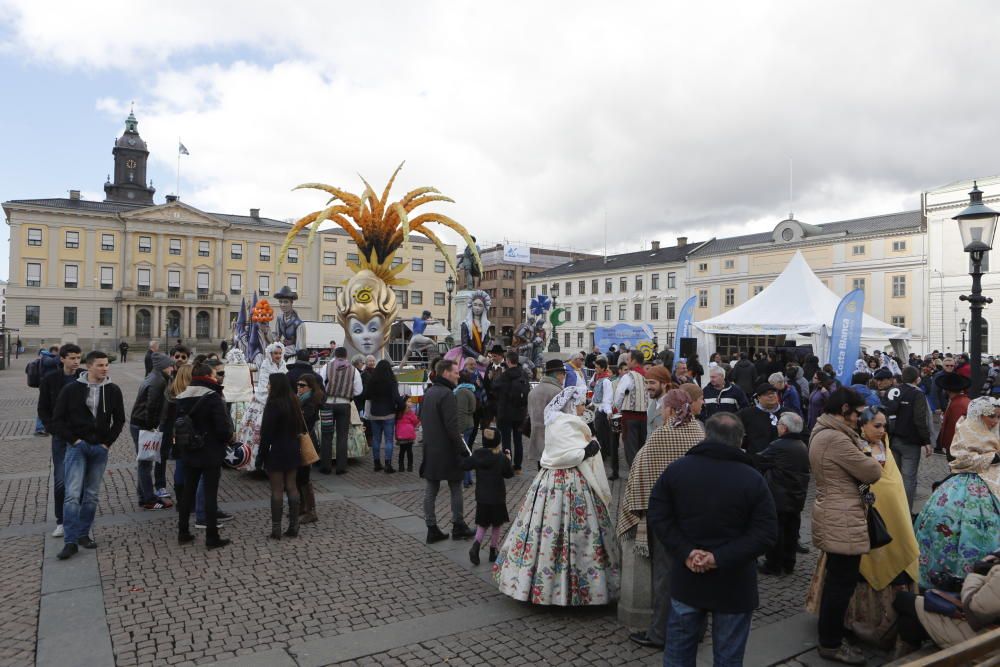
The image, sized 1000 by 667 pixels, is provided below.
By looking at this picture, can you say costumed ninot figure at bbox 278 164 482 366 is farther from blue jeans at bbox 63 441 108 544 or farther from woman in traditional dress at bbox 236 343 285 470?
blue jeans at bbox 63 441 108 544

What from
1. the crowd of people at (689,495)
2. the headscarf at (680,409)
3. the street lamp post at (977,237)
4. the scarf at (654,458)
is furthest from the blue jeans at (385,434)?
the street lamp post at (977,237)

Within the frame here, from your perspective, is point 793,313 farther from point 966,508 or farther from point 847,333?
point 966,508

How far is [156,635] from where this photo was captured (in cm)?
434

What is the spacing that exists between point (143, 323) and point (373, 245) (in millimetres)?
59230

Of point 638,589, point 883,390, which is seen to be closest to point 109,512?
point 638,589

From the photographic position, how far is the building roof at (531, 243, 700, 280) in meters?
64.1

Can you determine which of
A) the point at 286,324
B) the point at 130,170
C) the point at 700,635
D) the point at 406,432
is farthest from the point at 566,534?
the point at 130,170

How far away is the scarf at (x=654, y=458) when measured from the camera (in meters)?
4.14

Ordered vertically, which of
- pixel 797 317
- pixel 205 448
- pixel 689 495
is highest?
pixel 797 317

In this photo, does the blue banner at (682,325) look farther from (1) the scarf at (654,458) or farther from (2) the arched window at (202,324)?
(2) the arched window at (202,324)

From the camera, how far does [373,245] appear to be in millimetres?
Result: 14711

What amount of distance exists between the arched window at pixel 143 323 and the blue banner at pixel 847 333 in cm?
6414

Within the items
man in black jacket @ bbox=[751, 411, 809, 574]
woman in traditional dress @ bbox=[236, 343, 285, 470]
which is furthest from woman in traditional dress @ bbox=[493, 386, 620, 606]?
woman in traditional dress @ bbox=[236, 343, 285, 470]

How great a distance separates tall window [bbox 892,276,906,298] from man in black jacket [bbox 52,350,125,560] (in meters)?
51.4
